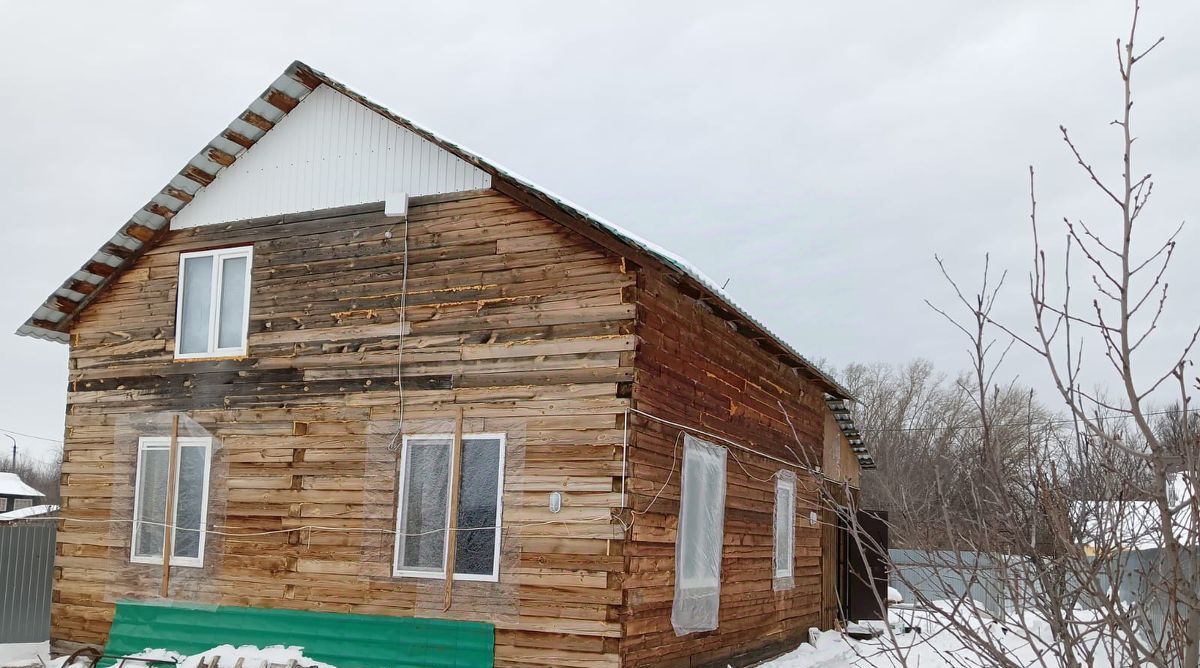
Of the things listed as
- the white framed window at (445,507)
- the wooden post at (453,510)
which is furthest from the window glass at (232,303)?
the wooden post at (453,510)

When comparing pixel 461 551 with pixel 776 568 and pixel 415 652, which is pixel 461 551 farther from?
pixel 776 568

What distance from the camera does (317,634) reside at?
10.7m

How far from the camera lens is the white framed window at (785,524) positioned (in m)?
14.6

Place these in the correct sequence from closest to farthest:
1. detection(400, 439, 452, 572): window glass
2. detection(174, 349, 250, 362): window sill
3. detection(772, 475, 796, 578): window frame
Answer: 1. detection(400, 439, 452, 572): window glass
2. detection(174, 349, 250, 362): window sill
3. detection(772, 475, 796, 578): window frame

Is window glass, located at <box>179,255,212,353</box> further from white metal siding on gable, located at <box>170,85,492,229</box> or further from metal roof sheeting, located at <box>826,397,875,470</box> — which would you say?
metal roof sheeting, located at <box>826,397,875,470</box>

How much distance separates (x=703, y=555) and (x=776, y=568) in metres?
3.36

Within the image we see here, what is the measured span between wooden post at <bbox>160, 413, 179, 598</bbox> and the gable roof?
217 centimetres

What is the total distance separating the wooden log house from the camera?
32.6ft

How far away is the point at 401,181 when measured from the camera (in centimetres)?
1129

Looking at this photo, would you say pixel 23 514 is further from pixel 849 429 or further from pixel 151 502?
pixel 849 429

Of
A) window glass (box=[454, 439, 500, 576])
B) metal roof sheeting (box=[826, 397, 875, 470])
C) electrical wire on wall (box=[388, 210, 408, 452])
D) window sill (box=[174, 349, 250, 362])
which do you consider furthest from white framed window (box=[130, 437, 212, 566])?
metal roof sheeting (box=[826, 397, 875, 470])

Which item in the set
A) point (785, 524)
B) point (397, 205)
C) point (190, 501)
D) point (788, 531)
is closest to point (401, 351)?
point (397, 205)

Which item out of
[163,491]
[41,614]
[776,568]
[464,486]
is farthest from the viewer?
[41,614]

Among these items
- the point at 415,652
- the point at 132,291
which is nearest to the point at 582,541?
the point at 415,652
